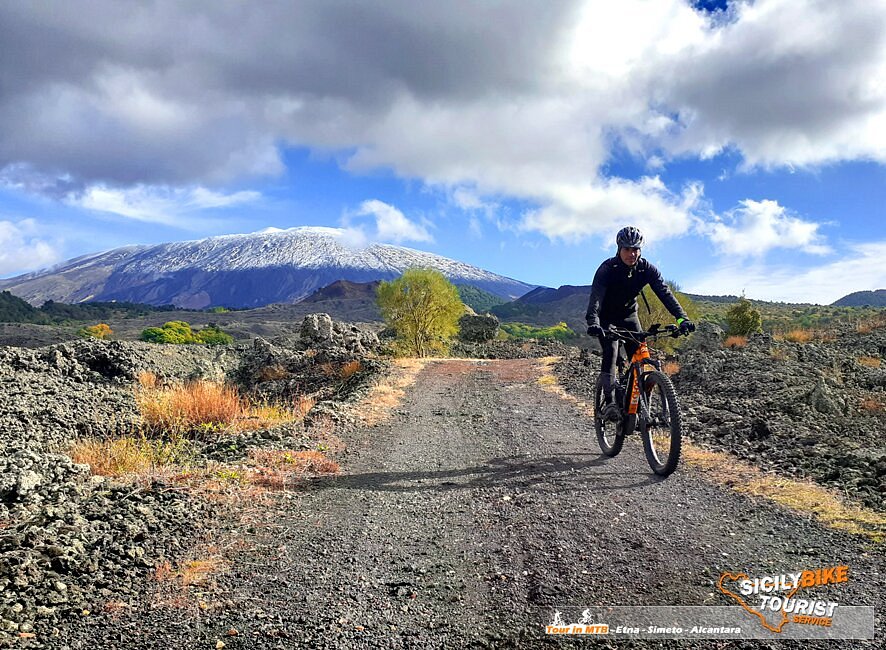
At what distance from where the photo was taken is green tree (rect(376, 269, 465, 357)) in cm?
3509

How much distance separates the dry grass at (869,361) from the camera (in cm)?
1243

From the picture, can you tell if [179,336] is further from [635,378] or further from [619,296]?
[635,378]

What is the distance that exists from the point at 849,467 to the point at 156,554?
22.6ft

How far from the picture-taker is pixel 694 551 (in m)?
3.67

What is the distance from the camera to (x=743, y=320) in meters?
33.0

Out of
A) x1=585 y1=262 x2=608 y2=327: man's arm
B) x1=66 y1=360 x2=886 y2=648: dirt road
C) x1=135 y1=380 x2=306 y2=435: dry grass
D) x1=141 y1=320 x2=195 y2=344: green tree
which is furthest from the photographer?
x1=141 y1=320 x2=195 y2=344: green tree

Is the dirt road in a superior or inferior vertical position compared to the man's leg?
inferior

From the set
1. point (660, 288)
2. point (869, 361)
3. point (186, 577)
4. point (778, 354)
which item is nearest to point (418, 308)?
point (778, 354)

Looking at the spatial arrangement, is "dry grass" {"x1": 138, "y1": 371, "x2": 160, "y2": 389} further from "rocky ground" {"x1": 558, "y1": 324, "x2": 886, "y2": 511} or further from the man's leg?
the man's leg

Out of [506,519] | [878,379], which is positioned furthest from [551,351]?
Answer: [506,519]

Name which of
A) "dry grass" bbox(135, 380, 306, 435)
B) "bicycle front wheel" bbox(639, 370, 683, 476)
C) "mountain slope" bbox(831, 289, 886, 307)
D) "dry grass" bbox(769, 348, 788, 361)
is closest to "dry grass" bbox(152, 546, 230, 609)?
"dry grass" bbox(135, 380, 306, 435)

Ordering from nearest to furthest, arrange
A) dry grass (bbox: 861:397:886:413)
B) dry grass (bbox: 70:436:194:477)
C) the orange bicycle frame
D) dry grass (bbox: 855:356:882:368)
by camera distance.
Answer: dry grass (bbox: 70:436:194:477), the orange bicycle frame, dry grass (bbox: 861:397:886:413), dry grass (bbox: 855:356:882:368)

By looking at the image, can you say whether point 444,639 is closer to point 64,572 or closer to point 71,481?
point 64,572

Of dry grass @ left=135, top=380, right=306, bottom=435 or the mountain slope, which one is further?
the mountain slope
